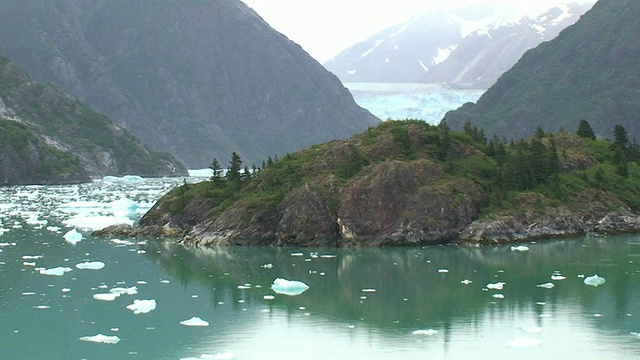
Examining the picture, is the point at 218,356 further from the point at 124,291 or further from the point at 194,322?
the point at 124,291

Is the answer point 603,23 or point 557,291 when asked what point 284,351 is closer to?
point 557,291

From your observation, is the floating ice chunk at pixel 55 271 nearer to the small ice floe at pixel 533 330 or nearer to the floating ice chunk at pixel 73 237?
the floating ice chunk at pixel 73 237

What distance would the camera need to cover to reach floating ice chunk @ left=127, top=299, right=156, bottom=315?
1123 inches

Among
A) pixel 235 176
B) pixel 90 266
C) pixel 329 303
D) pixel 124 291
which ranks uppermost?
pixel 235 176

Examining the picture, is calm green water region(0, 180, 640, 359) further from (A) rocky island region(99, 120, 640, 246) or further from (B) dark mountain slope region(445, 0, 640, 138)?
(B) dark mountain slope region(445, 0, 640, 138)

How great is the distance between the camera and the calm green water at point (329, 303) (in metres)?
23.8

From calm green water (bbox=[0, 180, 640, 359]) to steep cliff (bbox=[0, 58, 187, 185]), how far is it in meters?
110

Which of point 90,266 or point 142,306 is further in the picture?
point 90,266

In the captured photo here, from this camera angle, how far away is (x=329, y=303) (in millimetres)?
30469

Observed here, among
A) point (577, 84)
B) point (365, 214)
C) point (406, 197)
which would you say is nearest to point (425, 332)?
point (365, 214)

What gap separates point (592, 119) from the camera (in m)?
157

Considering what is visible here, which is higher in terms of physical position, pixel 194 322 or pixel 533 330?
pixel 194 322

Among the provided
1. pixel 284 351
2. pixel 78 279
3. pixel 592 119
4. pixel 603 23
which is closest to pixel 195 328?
pixel 284 351

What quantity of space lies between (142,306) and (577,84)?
154 metres
